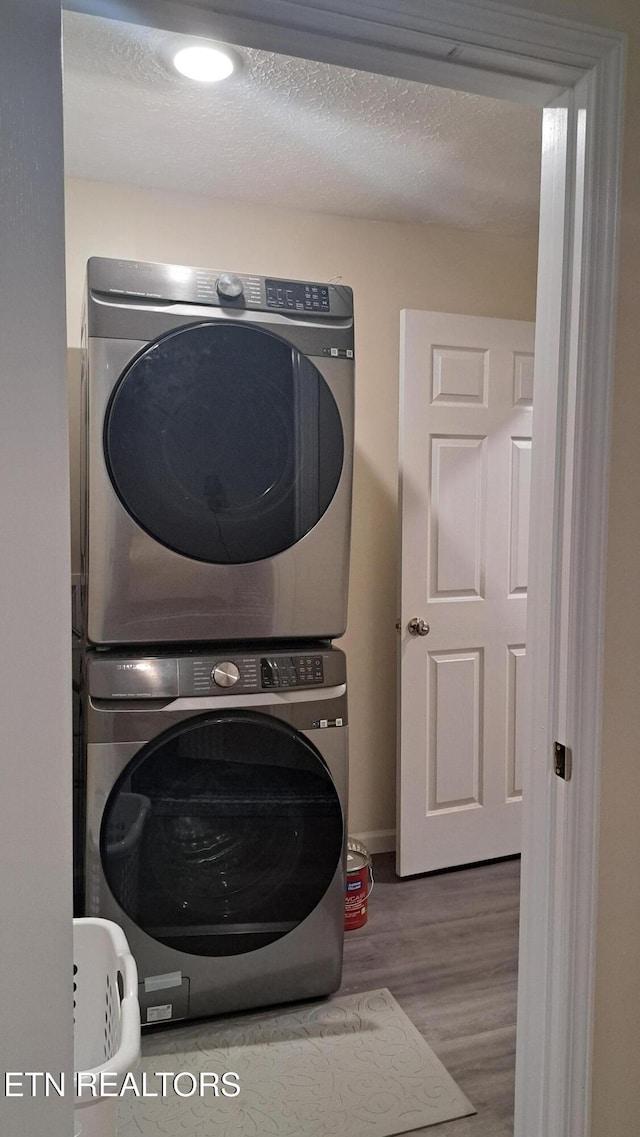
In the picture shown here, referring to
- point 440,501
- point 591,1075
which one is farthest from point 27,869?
point 440,501

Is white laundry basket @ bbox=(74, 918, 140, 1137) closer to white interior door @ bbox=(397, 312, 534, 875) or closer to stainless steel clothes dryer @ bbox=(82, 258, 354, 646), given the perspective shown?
stainless steel clothes dryer @ bbox=(82, 258, 354, 646)

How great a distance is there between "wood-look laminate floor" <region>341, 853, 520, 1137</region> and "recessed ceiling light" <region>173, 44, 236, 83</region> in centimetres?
233

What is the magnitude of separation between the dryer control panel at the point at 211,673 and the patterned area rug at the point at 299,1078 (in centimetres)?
82

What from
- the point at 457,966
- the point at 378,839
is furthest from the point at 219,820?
the point at 378,839

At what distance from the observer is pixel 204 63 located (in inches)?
67.4

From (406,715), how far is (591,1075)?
146 cm

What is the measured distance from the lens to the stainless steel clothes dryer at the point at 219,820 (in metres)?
1.85

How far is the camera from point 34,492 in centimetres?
95

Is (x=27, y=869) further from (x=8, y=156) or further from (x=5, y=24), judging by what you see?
(x=5, y=24)

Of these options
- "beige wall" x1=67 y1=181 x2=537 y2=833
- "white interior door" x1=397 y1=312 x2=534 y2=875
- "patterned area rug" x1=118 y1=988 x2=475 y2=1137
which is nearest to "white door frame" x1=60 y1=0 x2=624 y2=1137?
"patterned area rug" x1=118 y1=988 x2=475 y2=1137

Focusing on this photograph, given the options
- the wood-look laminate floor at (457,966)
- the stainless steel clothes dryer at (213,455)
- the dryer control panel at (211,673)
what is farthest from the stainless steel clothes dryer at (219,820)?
the wood-look laminate floor at (457,966)

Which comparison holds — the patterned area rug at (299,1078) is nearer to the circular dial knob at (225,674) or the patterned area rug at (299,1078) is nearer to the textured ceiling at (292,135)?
the circular dial knob at (225,674)

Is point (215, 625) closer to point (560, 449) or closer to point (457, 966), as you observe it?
point (560, 449)

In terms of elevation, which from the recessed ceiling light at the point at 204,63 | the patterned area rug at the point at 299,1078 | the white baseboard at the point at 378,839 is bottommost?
the patterned area rug at the point at 299,1078
